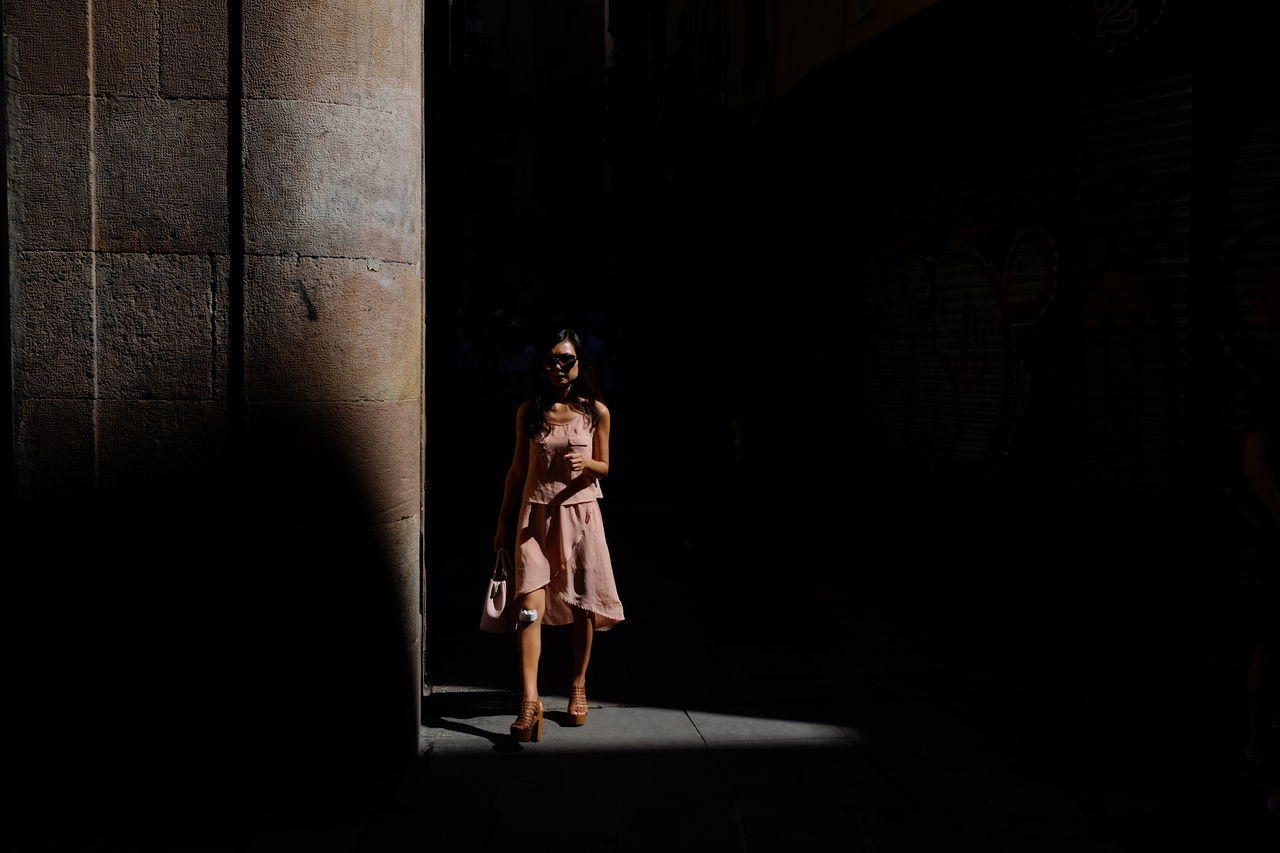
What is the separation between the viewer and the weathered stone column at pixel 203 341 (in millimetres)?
4594

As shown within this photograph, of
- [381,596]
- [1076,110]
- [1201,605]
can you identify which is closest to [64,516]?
[381,596]

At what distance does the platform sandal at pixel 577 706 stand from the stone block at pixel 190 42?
2.91m

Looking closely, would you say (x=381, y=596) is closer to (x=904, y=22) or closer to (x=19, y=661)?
(x=19, y=661)

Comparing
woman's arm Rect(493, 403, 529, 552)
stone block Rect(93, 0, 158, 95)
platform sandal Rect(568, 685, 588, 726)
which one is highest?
stone block Rect(93, 0, 158, 95)

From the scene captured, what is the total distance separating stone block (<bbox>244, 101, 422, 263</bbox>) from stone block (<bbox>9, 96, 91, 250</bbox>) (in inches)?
22.4

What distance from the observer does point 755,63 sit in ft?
55.8

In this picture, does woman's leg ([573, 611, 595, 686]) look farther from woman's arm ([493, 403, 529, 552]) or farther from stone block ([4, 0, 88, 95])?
stone block ([4, 0, 88, 95])

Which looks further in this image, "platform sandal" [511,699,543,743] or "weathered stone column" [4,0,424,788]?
"platform sandal" [511,699,543,743]

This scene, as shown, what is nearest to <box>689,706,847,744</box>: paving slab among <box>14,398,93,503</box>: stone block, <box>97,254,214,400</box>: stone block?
<box>97,254,214,400</box>: stone block

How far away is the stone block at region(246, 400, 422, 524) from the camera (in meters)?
4.73

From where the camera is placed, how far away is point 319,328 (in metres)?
4.72

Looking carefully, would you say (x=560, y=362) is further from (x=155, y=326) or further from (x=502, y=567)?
(x=155, y=326)

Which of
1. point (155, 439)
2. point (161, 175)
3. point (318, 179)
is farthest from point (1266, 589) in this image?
point (161, 175)

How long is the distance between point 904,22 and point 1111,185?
7.28 ft
